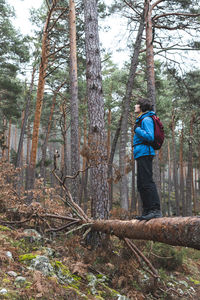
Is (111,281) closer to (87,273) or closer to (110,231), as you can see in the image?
(87,273)

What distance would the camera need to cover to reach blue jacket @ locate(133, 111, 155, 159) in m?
3.70

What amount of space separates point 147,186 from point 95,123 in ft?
7.97

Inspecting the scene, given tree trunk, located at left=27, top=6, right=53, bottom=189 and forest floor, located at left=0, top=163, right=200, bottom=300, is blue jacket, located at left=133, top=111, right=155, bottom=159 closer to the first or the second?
forest floor, located at left=0, top=163, right=200, bottom=300

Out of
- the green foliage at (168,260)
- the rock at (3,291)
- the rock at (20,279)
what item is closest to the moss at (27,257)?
the rock at (20,279)

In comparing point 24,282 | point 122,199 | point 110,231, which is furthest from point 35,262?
point 122,199

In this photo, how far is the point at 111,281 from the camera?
13.7ft

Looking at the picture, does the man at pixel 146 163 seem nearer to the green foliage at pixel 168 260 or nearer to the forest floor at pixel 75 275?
the forest floor at pixel 75 275

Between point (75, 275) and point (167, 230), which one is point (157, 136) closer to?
point (167, 230)

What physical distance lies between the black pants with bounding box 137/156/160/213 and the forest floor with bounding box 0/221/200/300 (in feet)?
4.07

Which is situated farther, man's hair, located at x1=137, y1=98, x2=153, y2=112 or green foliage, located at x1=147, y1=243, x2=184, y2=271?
green foliage, located at x1=147, y1=243, x2=184, y2=271

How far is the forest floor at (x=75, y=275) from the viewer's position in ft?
9.18

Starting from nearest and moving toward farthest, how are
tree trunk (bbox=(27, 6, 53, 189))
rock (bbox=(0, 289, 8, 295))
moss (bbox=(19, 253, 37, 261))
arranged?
1. rock (bbox=(0, 289, 8, 295))
2. moss (bbox=(19, 253, 37, 261))
3. tree trunk (bbox=(27, 6, 53, 189))

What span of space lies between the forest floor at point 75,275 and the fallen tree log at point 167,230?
36.0 inches

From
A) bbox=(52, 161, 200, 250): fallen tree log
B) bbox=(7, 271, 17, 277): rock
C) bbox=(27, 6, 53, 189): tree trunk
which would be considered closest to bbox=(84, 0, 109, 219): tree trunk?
bbox=(52, 161, 200, 250): fallen tree log
